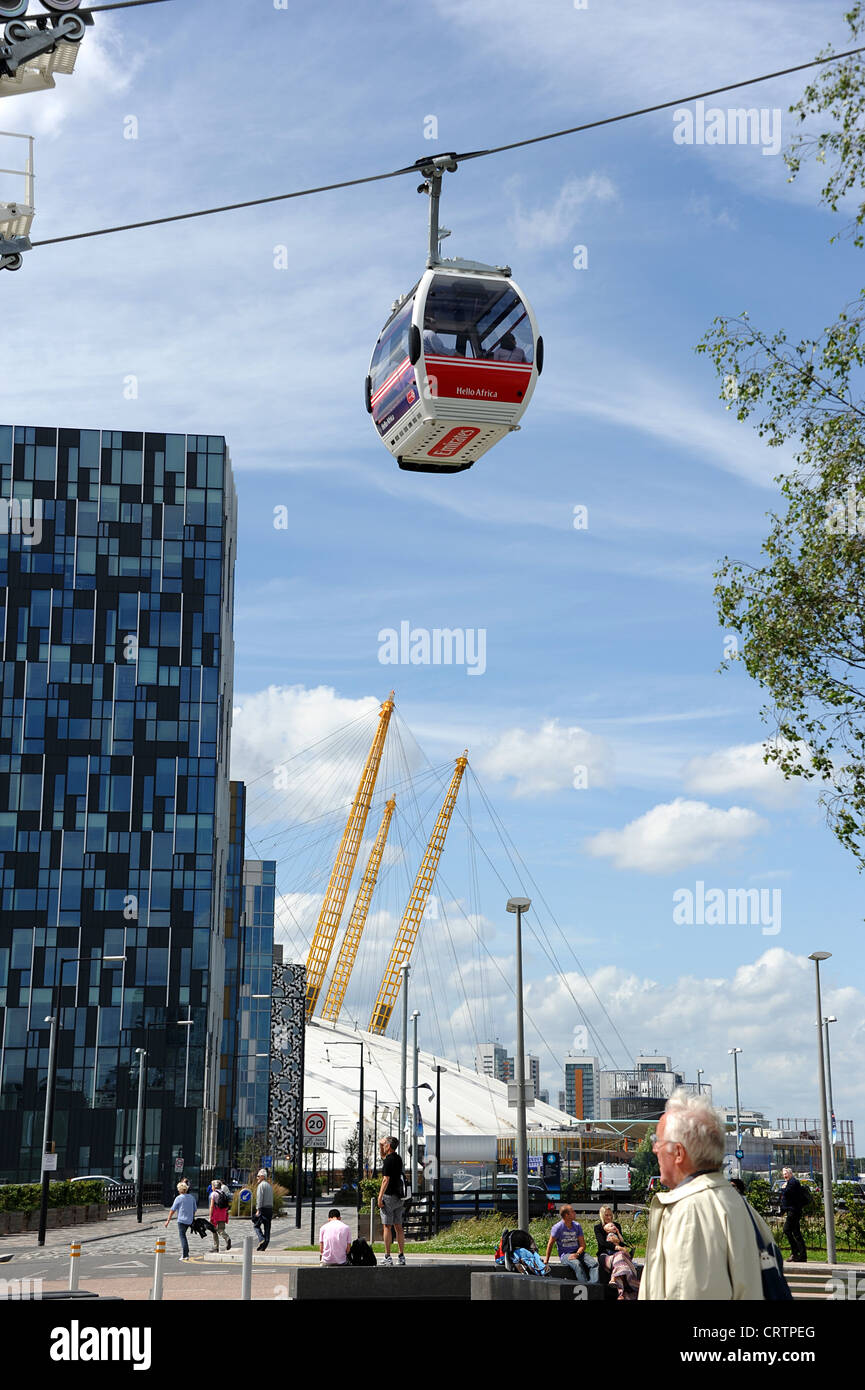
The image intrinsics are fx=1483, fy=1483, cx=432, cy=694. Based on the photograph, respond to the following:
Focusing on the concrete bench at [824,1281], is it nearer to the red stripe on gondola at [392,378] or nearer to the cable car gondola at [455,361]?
the cable car gondola at [455,361]

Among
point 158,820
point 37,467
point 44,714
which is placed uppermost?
point 37,467

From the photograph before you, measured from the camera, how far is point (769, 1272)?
509 cm

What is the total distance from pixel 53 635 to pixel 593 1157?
82520 mm

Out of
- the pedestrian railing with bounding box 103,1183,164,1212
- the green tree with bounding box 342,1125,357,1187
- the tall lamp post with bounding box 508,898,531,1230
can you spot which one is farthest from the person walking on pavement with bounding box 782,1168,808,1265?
the green tree with bounding box 342,1125,357,1187

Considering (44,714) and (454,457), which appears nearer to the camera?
(454,457)

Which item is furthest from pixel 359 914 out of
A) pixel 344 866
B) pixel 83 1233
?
pixel 83 1233

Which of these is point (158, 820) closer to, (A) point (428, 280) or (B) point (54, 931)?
(B) point (54, 931)

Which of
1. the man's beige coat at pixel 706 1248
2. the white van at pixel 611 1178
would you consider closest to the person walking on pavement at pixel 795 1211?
the man's beige coat at pixel 706 1248

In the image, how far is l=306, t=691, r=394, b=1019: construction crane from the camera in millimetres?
149375

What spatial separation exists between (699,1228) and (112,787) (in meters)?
105

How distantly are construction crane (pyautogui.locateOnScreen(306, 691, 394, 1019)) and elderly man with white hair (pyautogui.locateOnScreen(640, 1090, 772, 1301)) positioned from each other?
144m

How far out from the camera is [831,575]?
20797 mm
